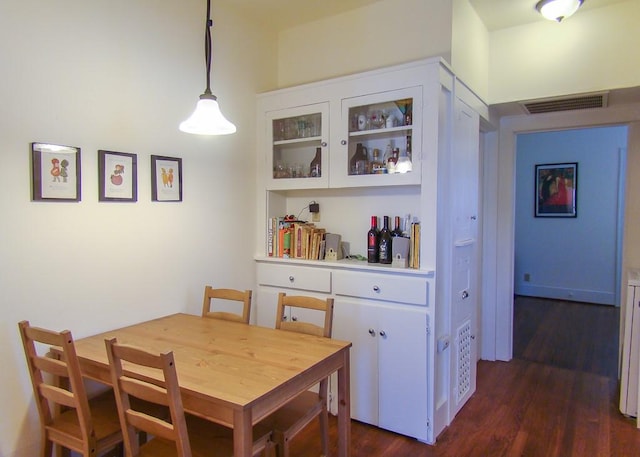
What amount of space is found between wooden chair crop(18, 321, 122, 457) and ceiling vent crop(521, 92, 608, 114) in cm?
337

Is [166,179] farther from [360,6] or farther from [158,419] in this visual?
[360,6]

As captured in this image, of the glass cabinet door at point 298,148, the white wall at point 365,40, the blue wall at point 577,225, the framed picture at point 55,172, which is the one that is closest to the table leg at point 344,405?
the glass cabinet door at point 298,148

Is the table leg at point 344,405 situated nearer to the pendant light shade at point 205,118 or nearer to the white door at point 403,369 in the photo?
the white door at point 403,369

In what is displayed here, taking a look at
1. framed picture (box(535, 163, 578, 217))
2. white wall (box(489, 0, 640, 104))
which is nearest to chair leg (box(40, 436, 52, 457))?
white wall (box(489, 0, 640, 104))

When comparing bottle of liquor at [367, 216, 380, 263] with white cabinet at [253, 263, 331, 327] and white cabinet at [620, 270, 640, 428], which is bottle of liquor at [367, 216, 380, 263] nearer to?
white cabinet at [253, 263, 331, 327]

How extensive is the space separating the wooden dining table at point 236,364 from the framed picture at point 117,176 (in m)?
0.70

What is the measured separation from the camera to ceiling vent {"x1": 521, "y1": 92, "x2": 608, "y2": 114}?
10.0 ft

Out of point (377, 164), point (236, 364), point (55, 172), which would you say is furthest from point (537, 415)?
point (55, 172)

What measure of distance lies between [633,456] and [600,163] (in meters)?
4.55

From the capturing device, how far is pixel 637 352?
2.79m

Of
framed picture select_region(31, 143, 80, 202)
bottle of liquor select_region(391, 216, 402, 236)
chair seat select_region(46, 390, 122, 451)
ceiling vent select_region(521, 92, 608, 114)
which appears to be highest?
ceiling vent select_region(521, 92, 608, 114)

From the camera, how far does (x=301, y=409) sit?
199 cm

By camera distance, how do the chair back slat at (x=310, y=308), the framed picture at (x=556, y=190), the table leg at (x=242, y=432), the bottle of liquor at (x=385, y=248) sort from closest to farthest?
1. the table leg at (x=242, y=432)
2. the chair back slat at (x=310, y=308)
3. the bottle of liquor at (x=385, y=248)
4. the framed picture at (x=556, y=190)

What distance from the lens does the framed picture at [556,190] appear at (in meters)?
6.00
